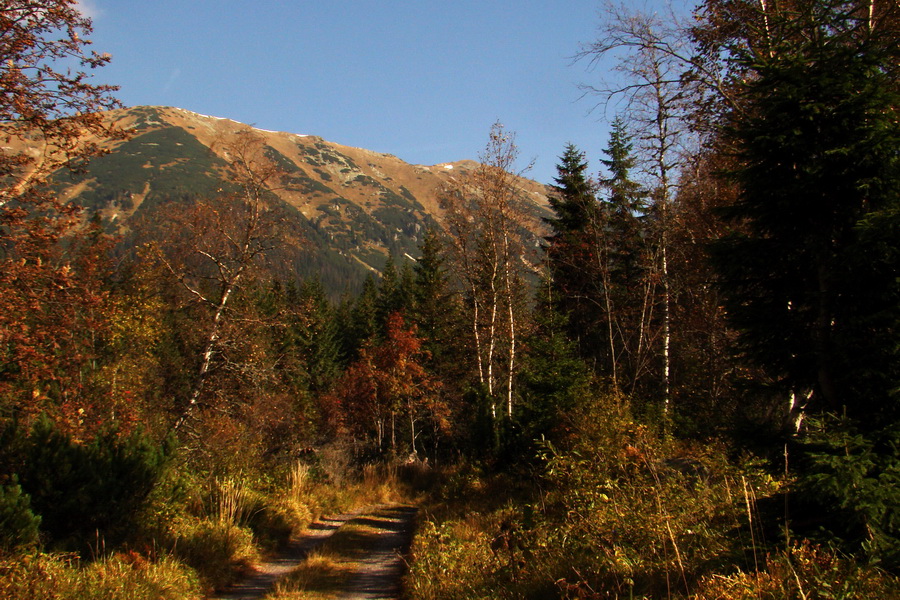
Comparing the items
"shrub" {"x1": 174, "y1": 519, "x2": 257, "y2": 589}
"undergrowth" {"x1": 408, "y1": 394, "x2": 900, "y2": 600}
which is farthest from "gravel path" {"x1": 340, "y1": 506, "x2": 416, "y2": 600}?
"shrub" {"x1": 174, "y1": 519, "x2": 257, "y2": 589}

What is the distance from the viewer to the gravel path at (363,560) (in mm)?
8102

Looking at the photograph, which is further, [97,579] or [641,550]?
[97,579]

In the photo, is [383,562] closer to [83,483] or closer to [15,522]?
[83,483]

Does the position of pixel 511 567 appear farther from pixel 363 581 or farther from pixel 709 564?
pixel 363 581

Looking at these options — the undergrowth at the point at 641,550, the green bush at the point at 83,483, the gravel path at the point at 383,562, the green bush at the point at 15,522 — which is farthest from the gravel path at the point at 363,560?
the green bush at the point at 15,522

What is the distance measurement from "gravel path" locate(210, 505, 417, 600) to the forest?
54 cm

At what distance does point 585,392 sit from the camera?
37.9 ft

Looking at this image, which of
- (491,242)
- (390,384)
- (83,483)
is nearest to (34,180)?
(83,483)

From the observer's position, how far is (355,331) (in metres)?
50.3

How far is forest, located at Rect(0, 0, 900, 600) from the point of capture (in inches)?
148

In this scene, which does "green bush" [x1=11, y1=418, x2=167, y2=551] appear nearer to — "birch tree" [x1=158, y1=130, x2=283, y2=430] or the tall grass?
the tall grass

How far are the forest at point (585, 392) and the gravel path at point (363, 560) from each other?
1.77ft

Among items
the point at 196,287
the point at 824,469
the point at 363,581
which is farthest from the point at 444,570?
the point at 196,287

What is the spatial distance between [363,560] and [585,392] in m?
5.50
